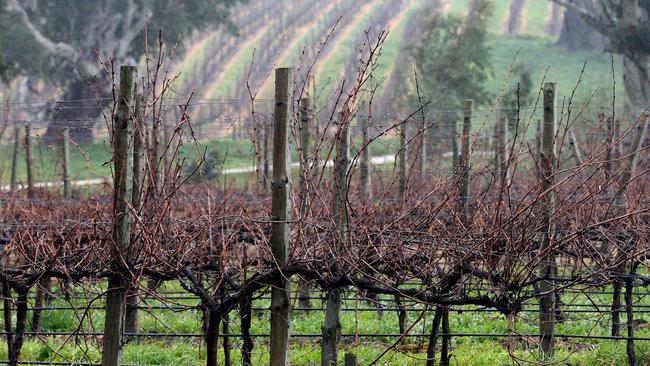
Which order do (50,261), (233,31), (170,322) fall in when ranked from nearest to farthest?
1. (50,261)
2. (170,322)
3. (233,31)

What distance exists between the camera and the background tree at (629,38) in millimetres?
25016

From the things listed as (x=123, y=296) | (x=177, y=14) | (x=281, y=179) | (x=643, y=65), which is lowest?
(x=123, y=296)

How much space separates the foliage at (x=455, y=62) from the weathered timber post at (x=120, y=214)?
2957 cm

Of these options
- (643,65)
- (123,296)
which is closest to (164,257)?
(123,296)

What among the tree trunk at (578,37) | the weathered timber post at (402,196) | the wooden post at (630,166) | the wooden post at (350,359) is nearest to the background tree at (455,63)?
the tree trunk at (578,37)

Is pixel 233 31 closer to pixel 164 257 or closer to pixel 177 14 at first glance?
pixel 177 14

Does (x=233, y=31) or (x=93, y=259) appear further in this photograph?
(x=233, y=31)

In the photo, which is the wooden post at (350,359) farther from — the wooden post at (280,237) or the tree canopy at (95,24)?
the tree canopy at (95,24)

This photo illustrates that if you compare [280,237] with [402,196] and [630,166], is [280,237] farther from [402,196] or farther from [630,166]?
[630,166]

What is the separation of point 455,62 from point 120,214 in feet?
102

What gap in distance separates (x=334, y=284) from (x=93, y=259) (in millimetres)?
1711

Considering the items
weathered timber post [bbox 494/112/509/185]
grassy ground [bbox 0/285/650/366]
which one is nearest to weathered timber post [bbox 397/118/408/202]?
weathered timber post [bbox 494/112/509/185]

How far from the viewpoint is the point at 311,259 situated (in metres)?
5.24

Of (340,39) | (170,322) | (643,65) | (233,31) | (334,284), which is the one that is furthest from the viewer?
(340,39)
